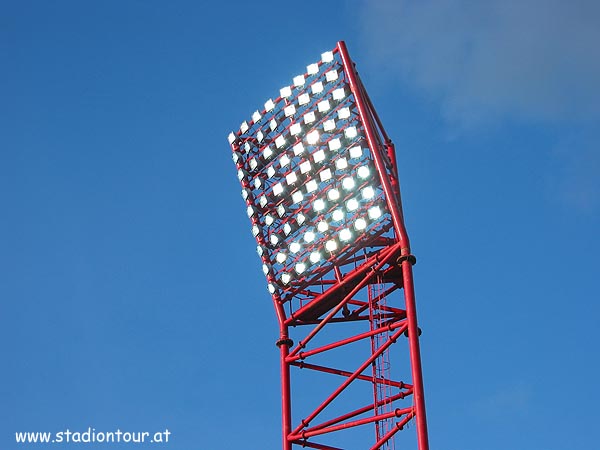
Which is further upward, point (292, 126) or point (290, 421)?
point (292, 126)

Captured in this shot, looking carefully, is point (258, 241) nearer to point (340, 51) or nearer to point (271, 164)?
point (271, 164)

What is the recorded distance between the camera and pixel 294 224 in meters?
50.4

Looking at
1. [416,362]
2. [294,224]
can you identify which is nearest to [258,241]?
[294,224]

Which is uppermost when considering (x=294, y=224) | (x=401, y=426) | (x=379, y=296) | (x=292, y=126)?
(x=292, y=126)

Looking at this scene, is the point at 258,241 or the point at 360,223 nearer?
the point at 360,223

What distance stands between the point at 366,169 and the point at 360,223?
6.06ft

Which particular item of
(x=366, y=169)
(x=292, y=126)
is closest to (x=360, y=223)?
(x=366, y=169)

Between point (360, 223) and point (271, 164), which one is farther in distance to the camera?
point (271, 164)

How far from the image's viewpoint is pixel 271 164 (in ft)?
172

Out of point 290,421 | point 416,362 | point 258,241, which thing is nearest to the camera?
point 416,362

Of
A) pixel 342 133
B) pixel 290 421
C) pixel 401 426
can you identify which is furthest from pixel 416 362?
pixel 342 133

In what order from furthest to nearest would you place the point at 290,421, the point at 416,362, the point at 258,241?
the point at 258,241 < the point at 290,421 < the point at 416,362

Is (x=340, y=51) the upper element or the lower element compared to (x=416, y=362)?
upper

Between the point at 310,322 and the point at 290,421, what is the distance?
409cm
